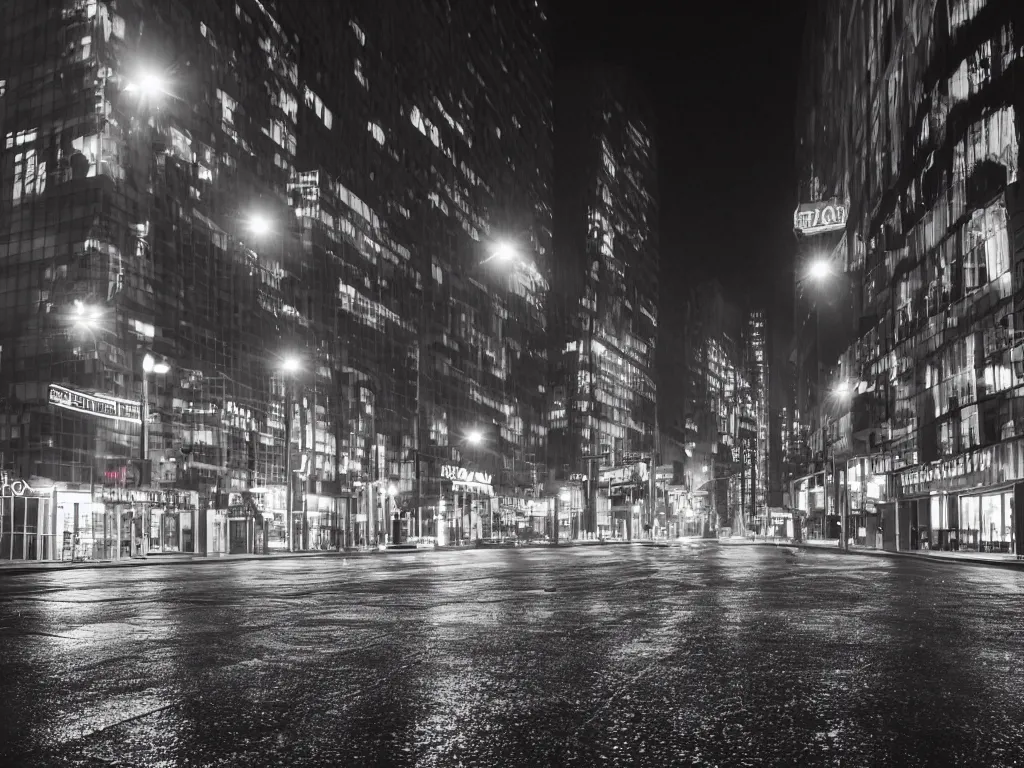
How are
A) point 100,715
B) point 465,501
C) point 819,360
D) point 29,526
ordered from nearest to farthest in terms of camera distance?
1. point 100,715
2. point 29,526
3. point 465,501
4. point 819,360

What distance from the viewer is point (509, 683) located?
24.8 feet

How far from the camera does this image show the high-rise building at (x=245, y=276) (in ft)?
190

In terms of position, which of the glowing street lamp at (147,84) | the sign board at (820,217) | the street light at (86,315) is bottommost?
the street light at (86,315)

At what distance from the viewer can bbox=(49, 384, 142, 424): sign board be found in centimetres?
3809

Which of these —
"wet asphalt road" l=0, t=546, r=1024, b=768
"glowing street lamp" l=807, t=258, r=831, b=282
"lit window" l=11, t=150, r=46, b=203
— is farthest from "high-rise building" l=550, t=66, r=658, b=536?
"wet asphalt road" l=0, t=546, r=1024, b=768

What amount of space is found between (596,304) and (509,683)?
165797mm

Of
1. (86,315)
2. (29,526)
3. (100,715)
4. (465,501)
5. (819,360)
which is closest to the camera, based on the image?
(100,715)

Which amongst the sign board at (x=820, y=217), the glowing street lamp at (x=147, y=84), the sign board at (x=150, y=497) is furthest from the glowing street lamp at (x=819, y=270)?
the sign board at (x=150, y=497)

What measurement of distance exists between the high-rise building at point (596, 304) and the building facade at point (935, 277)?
193ft

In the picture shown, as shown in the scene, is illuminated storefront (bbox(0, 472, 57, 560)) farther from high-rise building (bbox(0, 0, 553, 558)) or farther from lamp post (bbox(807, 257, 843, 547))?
lamp post (bbox(807, 257, 843, 547))

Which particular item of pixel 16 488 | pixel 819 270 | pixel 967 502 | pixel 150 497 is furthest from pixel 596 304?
pixel 16 488

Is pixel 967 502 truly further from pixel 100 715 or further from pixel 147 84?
pixel 100 715

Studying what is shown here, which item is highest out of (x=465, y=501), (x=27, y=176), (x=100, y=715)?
(x=27, y=176)

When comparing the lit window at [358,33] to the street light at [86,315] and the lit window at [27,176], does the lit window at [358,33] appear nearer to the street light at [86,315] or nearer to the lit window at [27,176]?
the lit window at [27,176]
